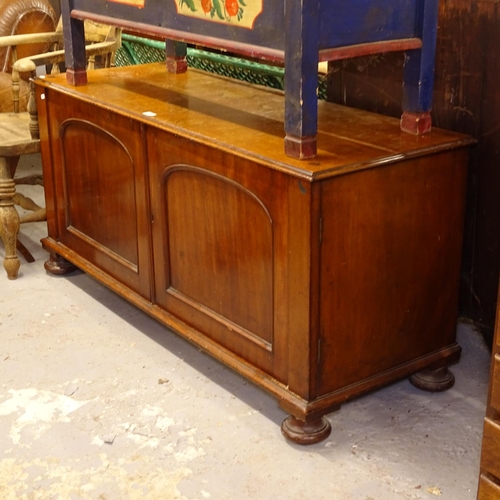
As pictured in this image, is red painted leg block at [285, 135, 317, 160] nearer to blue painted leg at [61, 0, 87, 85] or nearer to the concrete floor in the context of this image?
the concrete floor

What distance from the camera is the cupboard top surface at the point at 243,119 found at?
2.32 meters

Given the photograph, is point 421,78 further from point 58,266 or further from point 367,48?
point 58,266

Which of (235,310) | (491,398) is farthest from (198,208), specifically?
(491,398)

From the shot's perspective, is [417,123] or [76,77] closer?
[417,123]

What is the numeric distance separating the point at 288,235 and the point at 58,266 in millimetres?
1633

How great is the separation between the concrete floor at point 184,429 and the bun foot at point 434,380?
0.08ft

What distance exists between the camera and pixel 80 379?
2.89 m

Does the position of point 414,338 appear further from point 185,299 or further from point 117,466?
point 117,466

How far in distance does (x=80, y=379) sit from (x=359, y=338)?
998 mm

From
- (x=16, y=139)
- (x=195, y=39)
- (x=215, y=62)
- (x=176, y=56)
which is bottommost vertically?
(x=16, y=139)

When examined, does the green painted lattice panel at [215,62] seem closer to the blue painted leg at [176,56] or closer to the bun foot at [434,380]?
the blue painted leg at [176,56]

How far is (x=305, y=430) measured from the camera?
251 centimetres

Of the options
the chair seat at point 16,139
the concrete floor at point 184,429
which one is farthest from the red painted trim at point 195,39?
the concrete floor at point 184,429

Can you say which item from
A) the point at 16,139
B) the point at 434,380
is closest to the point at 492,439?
the point at 434,380
